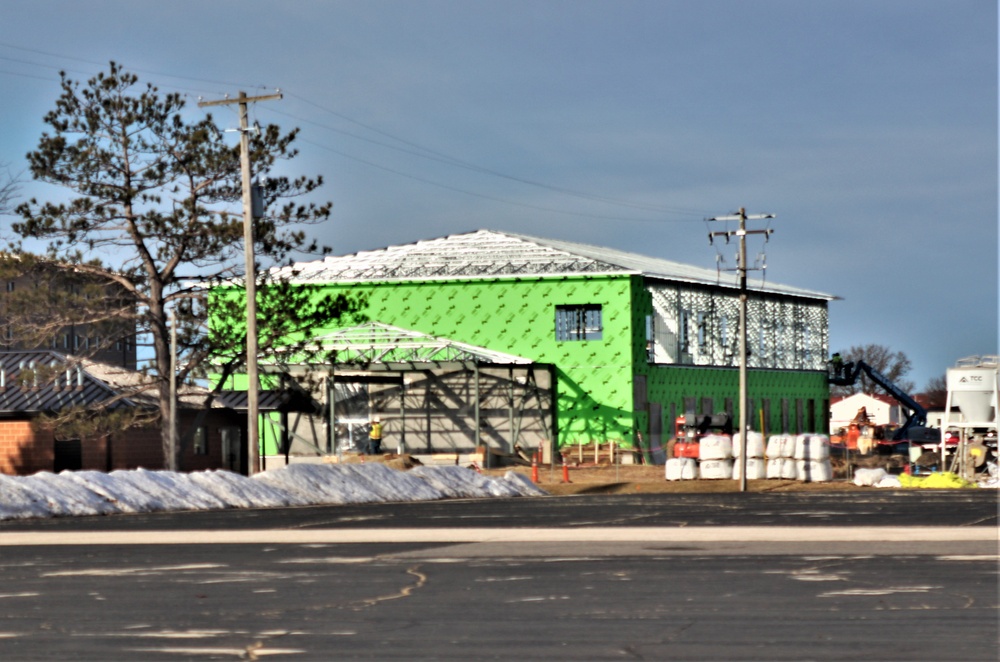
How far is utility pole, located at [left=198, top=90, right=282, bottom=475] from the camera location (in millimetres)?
42031

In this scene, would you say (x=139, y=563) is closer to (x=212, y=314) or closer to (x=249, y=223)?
(x=249, y=223)

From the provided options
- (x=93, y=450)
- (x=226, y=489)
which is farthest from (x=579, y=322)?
(x=226, y=489)

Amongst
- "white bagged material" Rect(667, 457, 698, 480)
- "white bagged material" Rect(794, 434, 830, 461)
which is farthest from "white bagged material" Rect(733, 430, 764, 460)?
"white bagged material" Rect(667, 457, 698, 480)

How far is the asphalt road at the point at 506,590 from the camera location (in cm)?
1096

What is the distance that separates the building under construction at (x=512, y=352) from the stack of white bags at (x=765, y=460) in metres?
16.5

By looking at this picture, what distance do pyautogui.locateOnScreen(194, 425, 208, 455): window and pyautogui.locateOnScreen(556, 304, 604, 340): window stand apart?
18.4 meters

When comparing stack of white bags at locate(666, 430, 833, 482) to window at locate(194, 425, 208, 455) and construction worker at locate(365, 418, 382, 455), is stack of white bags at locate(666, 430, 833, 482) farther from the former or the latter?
window at locate(194, 425, 208, 455)

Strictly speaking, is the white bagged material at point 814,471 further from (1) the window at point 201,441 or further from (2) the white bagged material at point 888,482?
(1) the window at point 201,441

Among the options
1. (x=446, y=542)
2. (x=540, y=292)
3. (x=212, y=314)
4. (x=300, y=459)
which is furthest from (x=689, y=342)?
(x=446, y=542)

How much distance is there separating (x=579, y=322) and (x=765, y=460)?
70.4ft

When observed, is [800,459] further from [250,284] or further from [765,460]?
[250,284]

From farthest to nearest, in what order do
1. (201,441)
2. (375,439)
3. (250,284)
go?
(375,439)
(201,441)
(250,284)

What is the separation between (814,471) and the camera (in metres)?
50.8

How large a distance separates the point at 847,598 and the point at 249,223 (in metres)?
31.8
